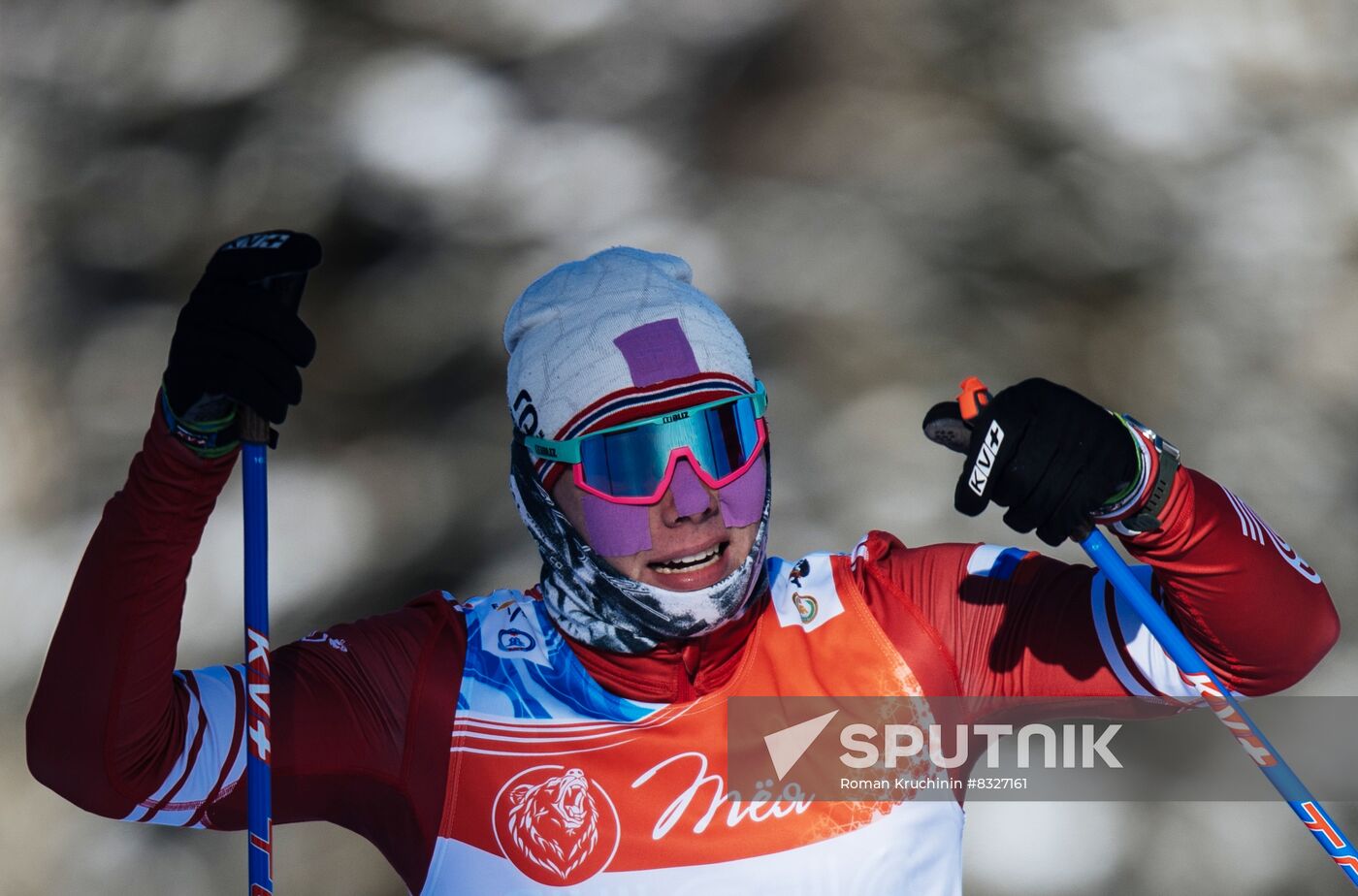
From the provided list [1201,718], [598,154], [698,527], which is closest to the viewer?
[698,527]

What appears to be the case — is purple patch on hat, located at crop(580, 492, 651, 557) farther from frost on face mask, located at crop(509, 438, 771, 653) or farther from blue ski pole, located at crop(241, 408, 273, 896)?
blue ski pole, located at crop(241, 408, 273, 896)

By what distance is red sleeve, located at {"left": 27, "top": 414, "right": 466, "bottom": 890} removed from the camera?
6.33 ft

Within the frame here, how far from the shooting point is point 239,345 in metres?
1.92

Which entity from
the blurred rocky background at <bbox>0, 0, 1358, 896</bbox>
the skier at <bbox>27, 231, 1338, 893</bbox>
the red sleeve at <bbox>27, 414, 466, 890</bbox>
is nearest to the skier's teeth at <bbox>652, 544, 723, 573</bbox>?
the skier at <bbox>27, 231, 1338, 893</bbox>

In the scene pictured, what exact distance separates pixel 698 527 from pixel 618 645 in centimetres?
22

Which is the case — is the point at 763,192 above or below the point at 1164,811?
above

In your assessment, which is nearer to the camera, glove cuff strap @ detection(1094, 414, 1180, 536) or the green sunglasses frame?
glove cuff strap @ detection(1094, 414, 1180, 536)

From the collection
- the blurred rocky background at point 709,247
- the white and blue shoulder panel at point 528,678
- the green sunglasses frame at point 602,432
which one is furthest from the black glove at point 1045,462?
the blurred rocky background at point 709,247

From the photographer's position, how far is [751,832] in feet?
7.26

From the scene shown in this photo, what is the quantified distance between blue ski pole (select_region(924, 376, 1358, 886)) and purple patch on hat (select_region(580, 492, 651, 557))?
0.43 m

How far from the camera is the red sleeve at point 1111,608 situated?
2012 mm

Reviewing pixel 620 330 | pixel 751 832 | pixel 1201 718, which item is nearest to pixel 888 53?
pixel 1201 718

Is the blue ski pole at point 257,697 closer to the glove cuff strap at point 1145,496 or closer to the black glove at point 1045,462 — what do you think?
the black glove at point 1045,462

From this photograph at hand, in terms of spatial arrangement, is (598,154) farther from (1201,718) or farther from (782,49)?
(1201,718)
